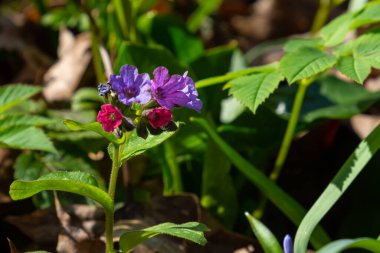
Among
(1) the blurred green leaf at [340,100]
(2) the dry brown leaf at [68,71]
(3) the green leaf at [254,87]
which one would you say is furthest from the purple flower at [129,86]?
(2) the dry brown leaf at [68,71]

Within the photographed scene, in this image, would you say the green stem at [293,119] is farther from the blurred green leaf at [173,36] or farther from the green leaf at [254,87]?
the blurred green leaf at [173,36]

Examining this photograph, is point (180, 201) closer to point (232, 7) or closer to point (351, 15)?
point (351, 15)

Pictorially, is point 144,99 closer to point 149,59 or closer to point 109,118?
point 109,118

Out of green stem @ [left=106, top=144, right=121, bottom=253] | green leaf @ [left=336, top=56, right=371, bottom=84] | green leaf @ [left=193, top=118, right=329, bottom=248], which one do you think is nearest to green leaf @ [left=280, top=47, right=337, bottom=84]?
green leaf @ [left=336, top=56, right=371, bottom=84]

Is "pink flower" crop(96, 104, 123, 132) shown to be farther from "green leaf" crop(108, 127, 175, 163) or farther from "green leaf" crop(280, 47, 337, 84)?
"green leaf" crop(280, 47, 337, 84)

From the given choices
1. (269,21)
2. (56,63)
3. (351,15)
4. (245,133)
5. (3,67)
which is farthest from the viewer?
(269,21)

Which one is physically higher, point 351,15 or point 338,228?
point 351,15

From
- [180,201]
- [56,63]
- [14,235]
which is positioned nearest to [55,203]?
[14,235]
